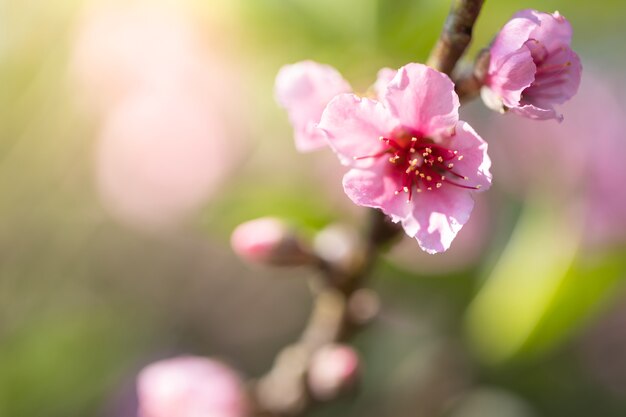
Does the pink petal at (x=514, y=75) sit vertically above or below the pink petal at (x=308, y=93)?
above

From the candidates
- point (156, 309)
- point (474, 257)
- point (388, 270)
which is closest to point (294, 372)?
point (388, 270)

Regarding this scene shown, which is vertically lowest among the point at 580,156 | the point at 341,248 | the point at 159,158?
the point at 159,158

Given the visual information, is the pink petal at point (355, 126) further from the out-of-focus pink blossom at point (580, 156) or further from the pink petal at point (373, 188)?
the out-of-focus pink blossom at point (580, 156)

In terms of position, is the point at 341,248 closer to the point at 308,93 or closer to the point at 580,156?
the point at 308,93

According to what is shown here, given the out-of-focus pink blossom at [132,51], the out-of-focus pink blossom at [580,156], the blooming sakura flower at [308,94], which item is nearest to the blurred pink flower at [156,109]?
the out-of-focus pink blossom at [132,51]

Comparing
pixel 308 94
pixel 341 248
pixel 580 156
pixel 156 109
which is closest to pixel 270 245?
pixel 341 248

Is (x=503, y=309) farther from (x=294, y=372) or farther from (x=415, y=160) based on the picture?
(x=415, y=160)
